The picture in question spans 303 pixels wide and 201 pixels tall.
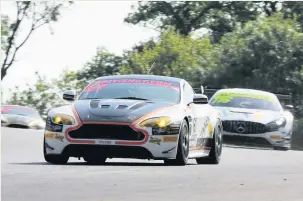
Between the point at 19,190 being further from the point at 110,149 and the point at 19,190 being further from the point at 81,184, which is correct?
the point at 110,149

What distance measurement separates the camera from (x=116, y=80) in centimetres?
1562

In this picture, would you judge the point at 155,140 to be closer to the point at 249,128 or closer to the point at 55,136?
the point at 55,136

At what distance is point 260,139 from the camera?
24406mm

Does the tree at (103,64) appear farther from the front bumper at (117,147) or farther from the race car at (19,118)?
the front bumper at (117,147)

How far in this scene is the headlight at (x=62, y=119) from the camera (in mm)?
14188

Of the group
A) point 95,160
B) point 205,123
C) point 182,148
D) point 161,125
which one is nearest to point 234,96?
point 205,123

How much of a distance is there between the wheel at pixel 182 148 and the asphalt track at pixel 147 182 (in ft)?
0.65

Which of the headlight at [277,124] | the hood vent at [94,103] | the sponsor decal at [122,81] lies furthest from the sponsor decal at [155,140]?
the headlight at [277,124]

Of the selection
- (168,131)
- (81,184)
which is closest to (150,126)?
(168,131)

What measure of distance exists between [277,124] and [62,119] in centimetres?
1102

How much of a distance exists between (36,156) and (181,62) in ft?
154

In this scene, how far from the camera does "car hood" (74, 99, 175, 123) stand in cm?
1405

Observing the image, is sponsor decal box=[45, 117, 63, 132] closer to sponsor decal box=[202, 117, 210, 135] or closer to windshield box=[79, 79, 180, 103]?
windshield box=[79, 79, 180, 103]

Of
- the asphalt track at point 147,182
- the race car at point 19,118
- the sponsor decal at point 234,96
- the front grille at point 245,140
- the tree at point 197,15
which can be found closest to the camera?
the asphalt track at point 147,182
